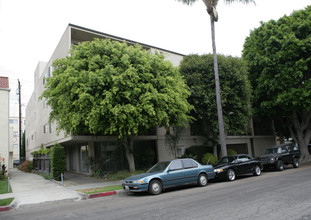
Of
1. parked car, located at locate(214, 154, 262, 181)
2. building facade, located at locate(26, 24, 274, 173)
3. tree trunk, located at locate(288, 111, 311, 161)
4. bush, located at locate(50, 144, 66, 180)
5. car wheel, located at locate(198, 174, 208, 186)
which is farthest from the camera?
tree trunk, located at locate(288, 111, 311, 161)

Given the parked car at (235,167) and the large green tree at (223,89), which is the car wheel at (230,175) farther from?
the large green tree at (223,89)

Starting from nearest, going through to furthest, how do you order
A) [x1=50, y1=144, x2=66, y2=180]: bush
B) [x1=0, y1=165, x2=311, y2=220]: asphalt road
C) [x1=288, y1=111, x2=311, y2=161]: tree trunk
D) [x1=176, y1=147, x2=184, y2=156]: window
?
1. [x1=0, y1=165, x2=311, y2=220]: asphalt road
2. [x1=50, y1=144, x2=66, y2=180]: bush
3. [x1=176, y1=147, x2=184, y2=156]: window
4. [x1=288, y1=111, x2=311, y2=161]: tree trunk

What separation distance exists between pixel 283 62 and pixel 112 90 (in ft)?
53.3

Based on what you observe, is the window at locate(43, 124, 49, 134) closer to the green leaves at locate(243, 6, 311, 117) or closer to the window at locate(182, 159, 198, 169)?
the window at locate(182, 159, 198, 169)

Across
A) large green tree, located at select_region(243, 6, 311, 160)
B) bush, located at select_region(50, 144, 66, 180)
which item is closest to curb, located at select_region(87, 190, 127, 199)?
bush, located at select_region(50, 144, 66, 180)

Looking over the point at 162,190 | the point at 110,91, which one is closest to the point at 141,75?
the point at 110,91

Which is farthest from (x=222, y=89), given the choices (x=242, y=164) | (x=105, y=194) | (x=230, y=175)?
(x=105, y=194)

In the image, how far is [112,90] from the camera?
1336 centimetres

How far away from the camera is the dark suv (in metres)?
17.1

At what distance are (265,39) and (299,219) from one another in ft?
66.6

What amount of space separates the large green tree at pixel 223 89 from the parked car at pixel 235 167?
551cm

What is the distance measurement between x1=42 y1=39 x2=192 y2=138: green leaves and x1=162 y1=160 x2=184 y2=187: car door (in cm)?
338

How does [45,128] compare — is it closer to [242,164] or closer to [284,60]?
[242,164]

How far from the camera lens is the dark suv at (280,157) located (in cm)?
1712
